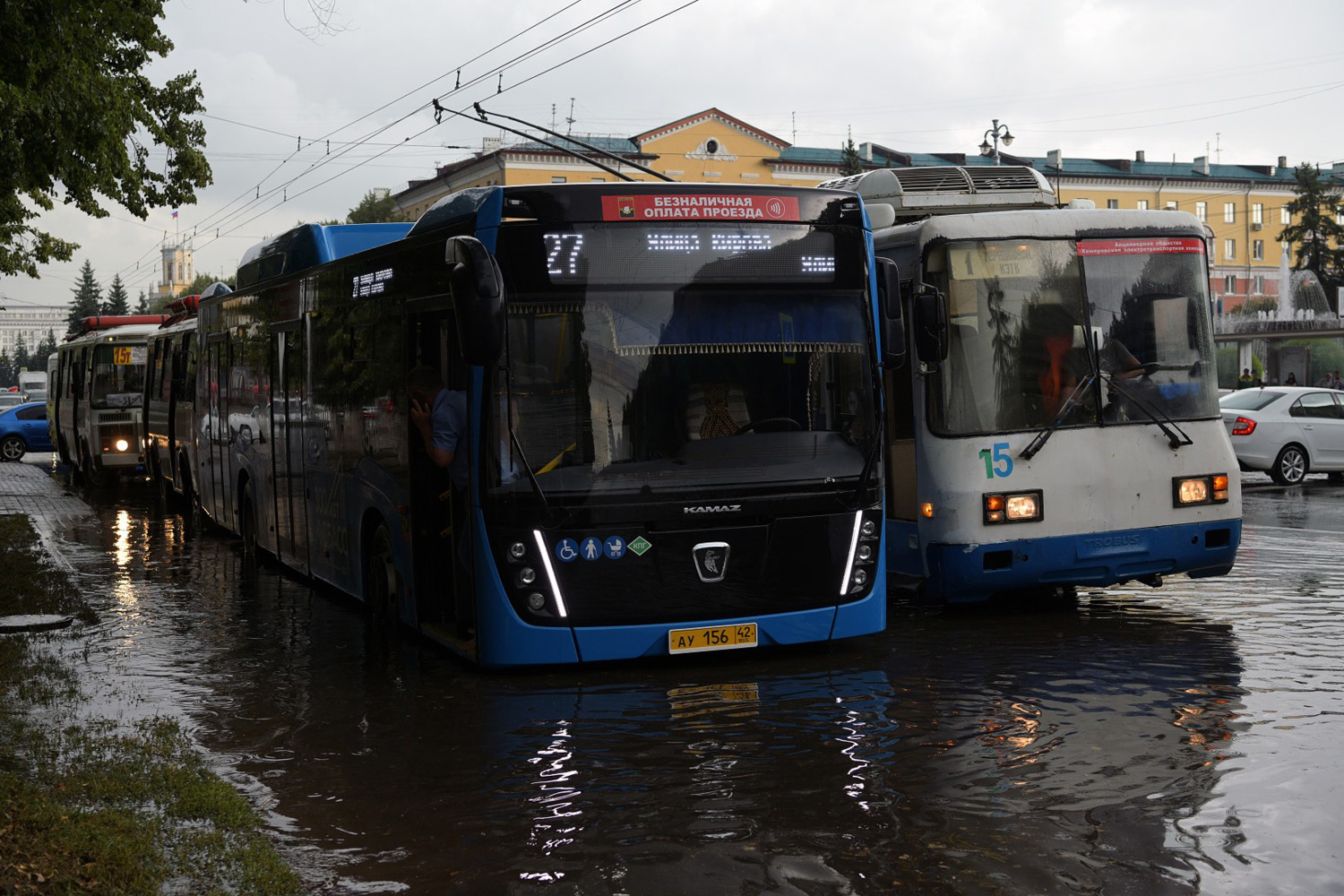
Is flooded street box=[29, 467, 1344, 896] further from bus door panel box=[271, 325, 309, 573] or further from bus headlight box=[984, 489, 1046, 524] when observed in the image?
bus door panel box=[271, 325, 309, 573]

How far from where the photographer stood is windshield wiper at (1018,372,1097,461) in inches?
444

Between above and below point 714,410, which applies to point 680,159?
above

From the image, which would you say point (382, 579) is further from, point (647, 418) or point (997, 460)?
point (997, 460)

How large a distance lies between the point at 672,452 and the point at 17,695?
4.14 metres

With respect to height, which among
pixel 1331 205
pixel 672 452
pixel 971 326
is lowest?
pixel 672 452

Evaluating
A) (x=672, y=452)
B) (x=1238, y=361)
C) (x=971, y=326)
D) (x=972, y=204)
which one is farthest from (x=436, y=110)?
(x=1238, y=361)

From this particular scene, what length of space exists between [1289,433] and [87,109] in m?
19.4

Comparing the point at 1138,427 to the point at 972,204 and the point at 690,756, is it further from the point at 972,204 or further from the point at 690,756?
the point at 690,756

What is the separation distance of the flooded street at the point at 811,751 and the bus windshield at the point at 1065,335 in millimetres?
1576

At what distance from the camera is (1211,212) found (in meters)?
106

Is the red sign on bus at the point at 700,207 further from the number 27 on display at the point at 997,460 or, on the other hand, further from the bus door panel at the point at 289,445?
the bus door panel at the point at 289,445

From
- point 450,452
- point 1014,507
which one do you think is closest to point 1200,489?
point 1014,507

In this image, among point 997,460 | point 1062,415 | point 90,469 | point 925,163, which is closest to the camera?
point 997,460

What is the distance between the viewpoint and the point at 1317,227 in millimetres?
89688
